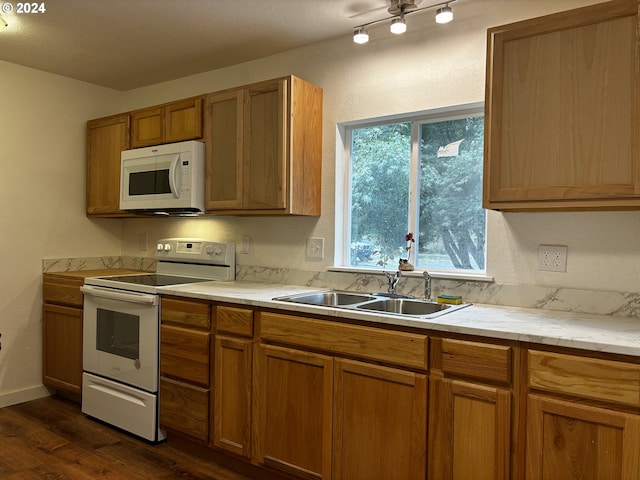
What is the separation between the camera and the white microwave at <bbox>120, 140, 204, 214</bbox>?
117 inches

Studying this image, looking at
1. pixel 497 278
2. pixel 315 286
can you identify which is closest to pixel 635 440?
pixel 497 278

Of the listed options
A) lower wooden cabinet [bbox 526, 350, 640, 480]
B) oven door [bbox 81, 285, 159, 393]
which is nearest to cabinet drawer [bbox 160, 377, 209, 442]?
oven door [bbox 81, 285, 159, 393]

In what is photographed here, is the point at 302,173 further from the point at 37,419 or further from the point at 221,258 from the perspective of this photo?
the point at 37,419

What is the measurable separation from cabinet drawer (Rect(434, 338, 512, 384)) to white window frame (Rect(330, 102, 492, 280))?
64 centimetres

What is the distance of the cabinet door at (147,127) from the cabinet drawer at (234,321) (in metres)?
1.41

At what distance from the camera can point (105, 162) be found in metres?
3.65

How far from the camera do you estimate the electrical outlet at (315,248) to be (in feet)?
9.52

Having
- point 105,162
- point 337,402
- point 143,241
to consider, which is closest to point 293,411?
point 337,402

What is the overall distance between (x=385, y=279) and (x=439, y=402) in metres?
0.90

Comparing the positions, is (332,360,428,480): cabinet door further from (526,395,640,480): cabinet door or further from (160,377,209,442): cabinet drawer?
(160,377,209,442): cabinet drawer

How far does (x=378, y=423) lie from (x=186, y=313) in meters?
1.19

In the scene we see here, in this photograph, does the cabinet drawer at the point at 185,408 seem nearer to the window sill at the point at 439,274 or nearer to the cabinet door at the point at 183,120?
the window sill at the point at 439,274

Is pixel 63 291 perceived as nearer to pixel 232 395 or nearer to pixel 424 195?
pixel 232 395

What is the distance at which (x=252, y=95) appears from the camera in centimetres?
277
